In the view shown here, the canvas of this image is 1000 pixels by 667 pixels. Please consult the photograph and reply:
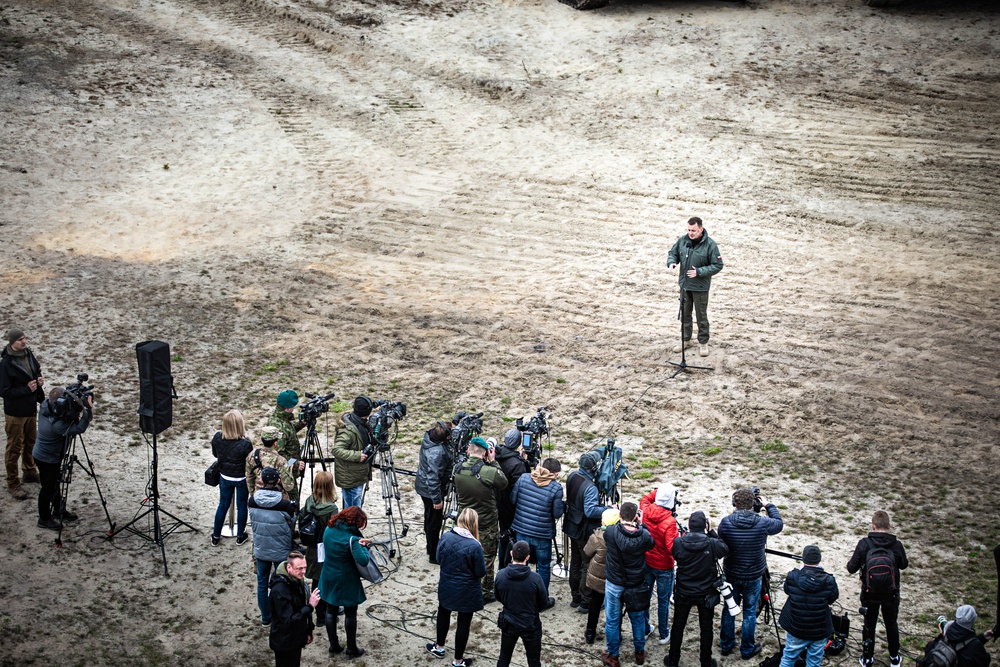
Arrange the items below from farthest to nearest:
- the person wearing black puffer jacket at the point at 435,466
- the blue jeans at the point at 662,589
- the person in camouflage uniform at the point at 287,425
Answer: the person in camouflage uniform at the point at 287,425, the person wearing black puffer jacket at the point at 435,466, the blue jeans at the point at 662,589

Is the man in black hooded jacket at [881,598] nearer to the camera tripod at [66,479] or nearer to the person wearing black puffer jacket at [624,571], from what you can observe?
the person wearing black puffer jacket at [624,571]

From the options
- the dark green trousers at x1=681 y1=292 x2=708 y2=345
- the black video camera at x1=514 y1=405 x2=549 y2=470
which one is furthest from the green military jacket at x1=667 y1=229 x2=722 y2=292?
the black video camera at x1=514 y1=405 x2=549 y2=470

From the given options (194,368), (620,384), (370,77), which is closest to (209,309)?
(194,368)

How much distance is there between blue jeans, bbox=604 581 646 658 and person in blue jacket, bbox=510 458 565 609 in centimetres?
68

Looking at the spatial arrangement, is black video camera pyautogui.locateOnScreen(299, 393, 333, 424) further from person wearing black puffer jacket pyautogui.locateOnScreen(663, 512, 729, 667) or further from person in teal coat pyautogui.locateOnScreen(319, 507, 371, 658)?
person wearing black puffer jacket pyautogui.locateOnScreen(663, 512, 729, 667)

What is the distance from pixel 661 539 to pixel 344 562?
2.83 metres

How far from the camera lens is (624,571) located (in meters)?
8.42

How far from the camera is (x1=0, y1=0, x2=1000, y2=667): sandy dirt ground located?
10.4 m

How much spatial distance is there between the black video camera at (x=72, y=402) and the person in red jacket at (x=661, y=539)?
595cm

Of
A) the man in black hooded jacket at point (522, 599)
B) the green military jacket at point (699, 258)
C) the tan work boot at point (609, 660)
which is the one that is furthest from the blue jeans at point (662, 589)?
the green military jacket at point (699, 258)

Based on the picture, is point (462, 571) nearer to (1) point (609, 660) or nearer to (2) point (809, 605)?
(1) point (609, 660)

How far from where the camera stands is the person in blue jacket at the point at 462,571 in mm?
8266

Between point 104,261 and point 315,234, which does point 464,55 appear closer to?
point 315,234

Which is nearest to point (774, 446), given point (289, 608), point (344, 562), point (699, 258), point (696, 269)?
point (696, 269)
